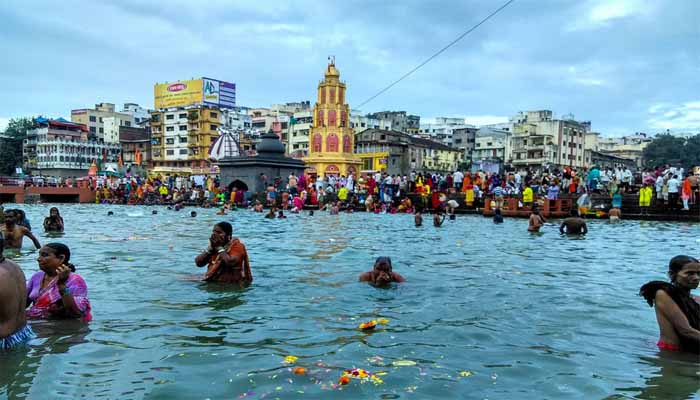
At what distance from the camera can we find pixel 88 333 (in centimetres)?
597

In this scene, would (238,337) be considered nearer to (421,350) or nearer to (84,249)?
(421,350)

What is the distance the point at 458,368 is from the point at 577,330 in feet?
6.92

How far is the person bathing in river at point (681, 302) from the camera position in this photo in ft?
16.9

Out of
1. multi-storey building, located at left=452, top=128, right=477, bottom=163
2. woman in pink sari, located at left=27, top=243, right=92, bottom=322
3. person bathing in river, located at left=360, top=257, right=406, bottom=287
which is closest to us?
woman in pink sari, located at left=27, top=243, right=92, bottom=322

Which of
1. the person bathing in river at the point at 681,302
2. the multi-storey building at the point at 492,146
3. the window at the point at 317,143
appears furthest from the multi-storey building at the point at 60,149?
the person bathing in river at the point at 681,302

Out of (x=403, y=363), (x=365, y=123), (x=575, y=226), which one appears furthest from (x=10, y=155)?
(x=403, y=363)

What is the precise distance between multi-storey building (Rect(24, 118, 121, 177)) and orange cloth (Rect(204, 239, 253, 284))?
78.3 m

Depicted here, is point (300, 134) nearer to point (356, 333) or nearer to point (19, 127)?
point (19, 127)

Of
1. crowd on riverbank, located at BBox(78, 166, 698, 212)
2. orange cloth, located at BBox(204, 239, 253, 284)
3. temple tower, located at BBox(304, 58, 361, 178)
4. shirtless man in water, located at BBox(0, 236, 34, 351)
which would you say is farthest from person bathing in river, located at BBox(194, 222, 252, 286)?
temple tower, located at BBox(304, 58, 361, 178)

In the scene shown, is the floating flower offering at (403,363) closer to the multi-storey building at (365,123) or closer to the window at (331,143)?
the window at (331,143)

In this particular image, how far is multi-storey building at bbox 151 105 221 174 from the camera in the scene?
249ft

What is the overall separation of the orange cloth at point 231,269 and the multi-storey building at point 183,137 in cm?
6618

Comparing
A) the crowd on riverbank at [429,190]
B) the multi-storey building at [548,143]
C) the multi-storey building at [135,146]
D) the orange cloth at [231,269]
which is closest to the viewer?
the orange cloth at [231,269]

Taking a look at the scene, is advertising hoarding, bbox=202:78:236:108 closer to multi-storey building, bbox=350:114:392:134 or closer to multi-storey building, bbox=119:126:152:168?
multi-storey building, bbox=119:126:152:168
